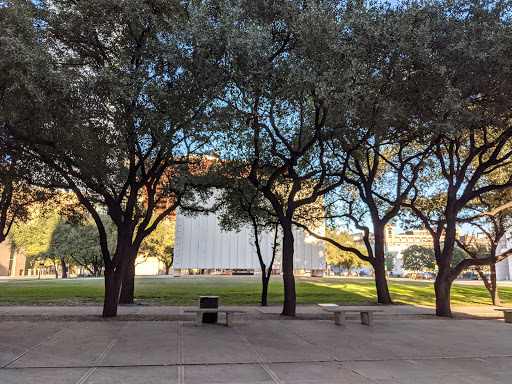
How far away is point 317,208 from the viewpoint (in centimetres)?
2127

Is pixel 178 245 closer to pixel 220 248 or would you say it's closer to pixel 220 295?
pixel 220 248

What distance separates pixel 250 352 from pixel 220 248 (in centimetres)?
5091

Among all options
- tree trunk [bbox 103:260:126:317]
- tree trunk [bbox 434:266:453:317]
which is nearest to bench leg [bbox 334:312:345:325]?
tree trunk [bbox 434:266:453:317]

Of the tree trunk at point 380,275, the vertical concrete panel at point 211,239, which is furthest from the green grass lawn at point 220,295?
the vertical concrete panel at point 211,239

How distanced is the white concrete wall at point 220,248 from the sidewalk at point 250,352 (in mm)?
44672

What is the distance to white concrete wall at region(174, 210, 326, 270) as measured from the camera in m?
56.6

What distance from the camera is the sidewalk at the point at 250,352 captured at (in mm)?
6164

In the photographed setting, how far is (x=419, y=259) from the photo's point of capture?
314ft

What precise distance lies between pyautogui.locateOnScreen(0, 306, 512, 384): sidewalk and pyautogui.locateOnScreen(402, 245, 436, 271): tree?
Answer: 8837 centimetres

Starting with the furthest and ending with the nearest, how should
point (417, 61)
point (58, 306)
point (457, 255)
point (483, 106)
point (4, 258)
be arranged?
point (457, 255), point (4, 258), point (58, 306), point (483, 106), point (417, 61)

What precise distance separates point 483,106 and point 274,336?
30.5 feet

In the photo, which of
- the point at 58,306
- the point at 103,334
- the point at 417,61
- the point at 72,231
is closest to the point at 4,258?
the point at 72,231

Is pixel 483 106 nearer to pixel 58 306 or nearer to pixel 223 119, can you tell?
pixel 223 119

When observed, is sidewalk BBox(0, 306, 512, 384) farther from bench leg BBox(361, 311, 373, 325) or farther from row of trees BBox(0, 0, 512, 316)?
row of trees BBox(0, 0, 512, 316)
